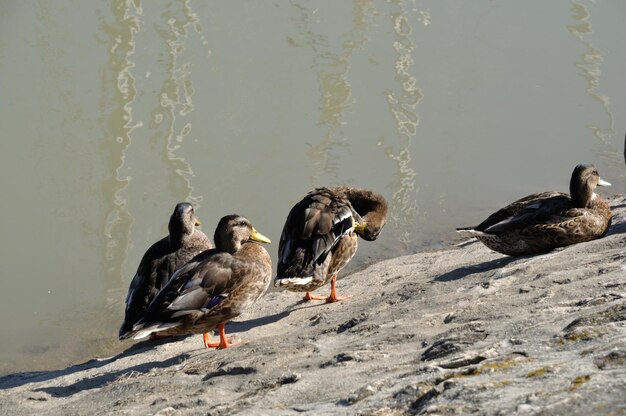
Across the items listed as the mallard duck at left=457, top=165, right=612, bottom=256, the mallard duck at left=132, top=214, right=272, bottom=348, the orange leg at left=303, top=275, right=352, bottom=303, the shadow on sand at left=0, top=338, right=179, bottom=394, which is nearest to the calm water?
the shadow on sand at left=0, top=338, right=179, bottom=394

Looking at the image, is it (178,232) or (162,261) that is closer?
(162,261)

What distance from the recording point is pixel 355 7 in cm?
2242

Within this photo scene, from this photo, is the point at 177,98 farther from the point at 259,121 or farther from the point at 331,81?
the point at 331,81

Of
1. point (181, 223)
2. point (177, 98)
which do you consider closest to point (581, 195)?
point (181, 223)

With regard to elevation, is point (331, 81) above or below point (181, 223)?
above

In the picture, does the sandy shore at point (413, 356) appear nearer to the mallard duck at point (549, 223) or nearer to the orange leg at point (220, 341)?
the orange leg at point (220, 341)

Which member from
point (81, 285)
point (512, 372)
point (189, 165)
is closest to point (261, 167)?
point (189, 165)

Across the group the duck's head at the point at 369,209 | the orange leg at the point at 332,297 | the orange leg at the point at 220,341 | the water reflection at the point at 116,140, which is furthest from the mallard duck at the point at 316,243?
the water reflection at the point at 116,140

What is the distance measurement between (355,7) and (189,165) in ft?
30.9

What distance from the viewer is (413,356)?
5.51m

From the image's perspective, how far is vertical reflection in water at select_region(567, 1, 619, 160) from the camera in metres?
15.4

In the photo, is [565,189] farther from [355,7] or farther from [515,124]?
[355,7]

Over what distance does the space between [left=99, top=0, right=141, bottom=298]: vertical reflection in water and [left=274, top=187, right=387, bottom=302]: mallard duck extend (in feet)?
9.83

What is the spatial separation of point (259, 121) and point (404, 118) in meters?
2.37
